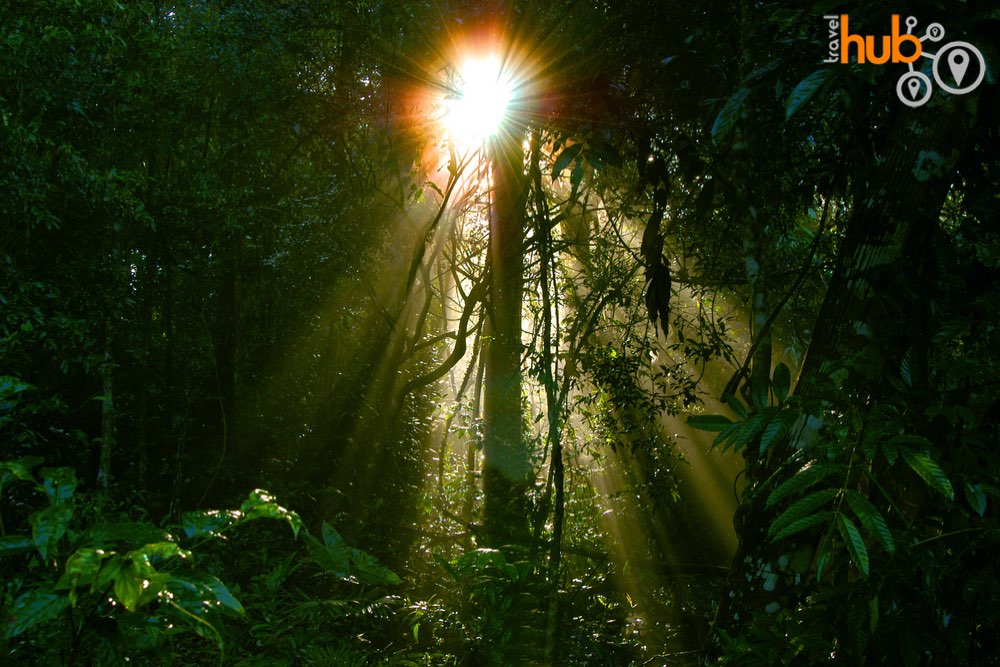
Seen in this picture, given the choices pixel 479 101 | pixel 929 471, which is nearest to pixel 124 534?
pixel 929 471

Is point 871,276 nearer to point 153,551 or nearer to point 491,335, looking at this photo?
point 153,551

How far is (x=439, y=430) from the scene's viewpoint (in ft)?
32.0

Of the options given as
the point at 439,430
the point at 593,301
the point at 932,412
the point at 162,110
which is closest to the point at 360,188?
the point at 162,110

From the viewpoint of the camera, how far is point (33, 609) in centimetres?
151

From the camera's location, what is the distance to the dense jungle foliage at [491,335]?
77.2 inches

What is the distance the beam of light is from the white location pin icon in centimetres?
329

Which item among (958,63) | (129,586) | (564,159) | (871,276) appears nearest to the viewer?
(129,586)

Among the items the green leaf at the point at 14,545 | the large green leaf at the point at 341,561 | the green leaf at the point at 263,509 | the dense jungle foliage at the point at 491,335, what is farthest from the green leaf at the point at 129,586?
the large green leaf at the point at 341,561

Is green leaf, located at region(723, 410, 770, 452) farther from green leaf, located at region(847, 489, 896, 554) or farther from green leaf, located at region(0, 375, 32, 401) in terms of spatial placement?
green leaf, located at region(0, 375, 32, 401)

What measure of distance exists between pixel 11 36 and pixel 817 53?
4.77 metres

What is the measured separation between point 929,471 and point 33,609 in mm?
1984

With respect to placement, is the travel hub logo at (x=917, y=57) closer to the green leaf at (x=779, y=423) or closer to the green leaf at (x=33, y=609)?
the green leaf at (x=779, y=423)

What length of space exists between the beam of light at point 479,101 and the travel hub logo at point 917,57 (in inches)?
120

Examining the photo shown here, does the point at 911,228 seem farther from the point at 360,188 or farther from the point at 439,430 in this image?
the point at 439,430
